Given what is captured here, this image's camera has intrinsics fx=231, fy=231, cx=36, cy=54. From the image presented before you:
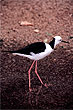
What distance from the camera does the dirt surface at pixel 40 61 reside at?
4617 millimetres

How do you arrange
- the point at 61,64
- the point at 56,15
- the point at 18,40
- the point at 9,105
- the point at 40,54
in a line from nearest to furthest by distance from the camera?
the point at 9,105 → the point at 40,54 → the point at 61,64 → the point at 18,40 → the point at 56,15

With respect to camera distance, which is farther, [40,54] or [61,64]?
[61,64]

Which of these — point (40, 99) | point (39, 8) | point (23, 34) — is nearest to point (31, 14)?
point (39, 8)

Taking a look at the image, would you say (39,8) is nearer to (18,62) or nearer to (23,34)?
(23,34)

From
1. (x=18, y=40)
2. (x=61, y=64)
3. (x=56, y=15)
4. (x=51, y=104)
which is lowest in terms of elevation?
(x=51, y=104)

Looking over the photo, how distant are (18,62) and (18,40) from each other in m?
1.14

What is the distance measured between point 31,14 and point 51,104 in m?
4.34

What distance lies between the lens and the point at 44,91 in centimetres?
490

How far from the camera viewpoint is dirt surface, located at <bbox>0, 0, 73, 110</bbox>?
182 inches

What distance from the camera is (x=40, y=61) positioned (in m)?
6.09

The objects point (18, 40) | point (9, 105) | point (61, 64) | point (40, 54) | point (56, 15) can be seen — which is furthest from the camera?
point (56, 15)

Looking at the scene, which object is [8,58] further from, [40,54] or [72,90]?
[72,90]

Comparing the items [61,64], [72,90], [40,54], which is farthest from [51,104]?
[61,64]

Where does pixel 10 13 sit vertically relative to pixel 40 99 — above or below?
above
